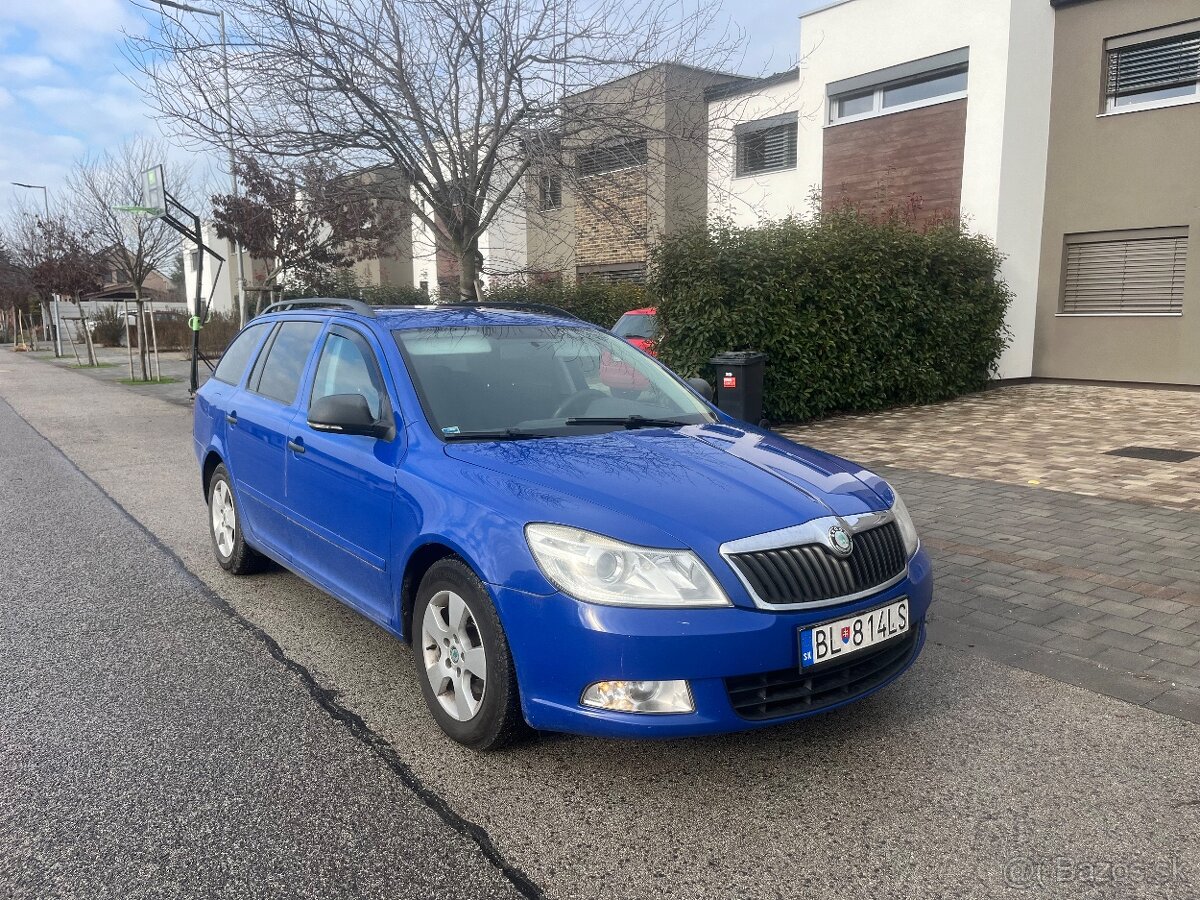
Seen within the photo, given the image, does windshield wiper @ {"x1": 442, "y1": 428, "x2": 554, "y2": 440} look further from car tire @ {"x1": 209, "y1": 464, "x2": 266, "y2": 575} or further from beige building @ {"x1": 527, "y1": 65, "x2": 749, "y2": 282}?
beige building @ {"x1": 527, "y1": 65, "x2": 749, "y2": 282}

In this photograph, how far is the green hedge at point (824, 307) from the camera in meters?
10.9

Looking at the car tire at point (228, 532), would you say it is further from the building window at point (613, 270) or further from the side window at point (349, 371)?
the building window at point (613, 270)

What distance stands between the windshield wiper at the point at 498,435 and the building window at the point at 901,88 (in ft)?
45.1

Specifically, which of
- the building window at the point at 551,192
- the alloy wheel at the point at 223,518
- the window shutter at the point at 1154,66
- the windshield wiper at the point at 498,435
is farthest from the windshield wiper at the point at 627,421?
the window shutter at the point at 1154,66

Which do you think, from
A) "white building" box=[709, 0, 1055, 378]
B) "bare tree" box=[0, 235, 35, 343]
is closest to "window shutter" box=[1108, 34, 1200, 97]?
"white building" box=[709, 0, 1055, 378]

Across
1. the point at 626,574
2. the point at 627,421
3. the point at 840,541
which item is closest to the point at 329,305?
the point at 627,421

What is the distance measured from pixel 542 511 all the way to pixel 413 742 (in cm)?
107

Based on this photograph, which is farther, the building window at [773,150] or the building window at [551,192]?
the building window at [773,150]

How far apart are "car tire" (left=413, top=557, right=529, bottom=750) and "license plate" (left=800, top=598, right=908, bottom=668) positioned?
0.97 meters

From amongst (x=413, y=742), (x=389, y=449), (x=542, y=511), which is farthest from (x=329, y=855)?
(x=389, y=449)

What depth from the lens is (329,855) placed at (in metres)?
2.73

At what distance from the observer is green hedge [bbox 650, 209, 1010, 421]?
35.8 ft

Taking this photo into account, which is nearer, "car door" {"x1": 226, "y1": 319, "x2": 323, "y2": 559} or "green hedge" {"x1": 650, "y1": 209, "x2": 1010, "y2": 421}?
"car door" {"x1": 226, "y1": 319, "x2": 323, "y2": 559}

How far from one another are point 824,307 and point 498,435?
27.4ft
